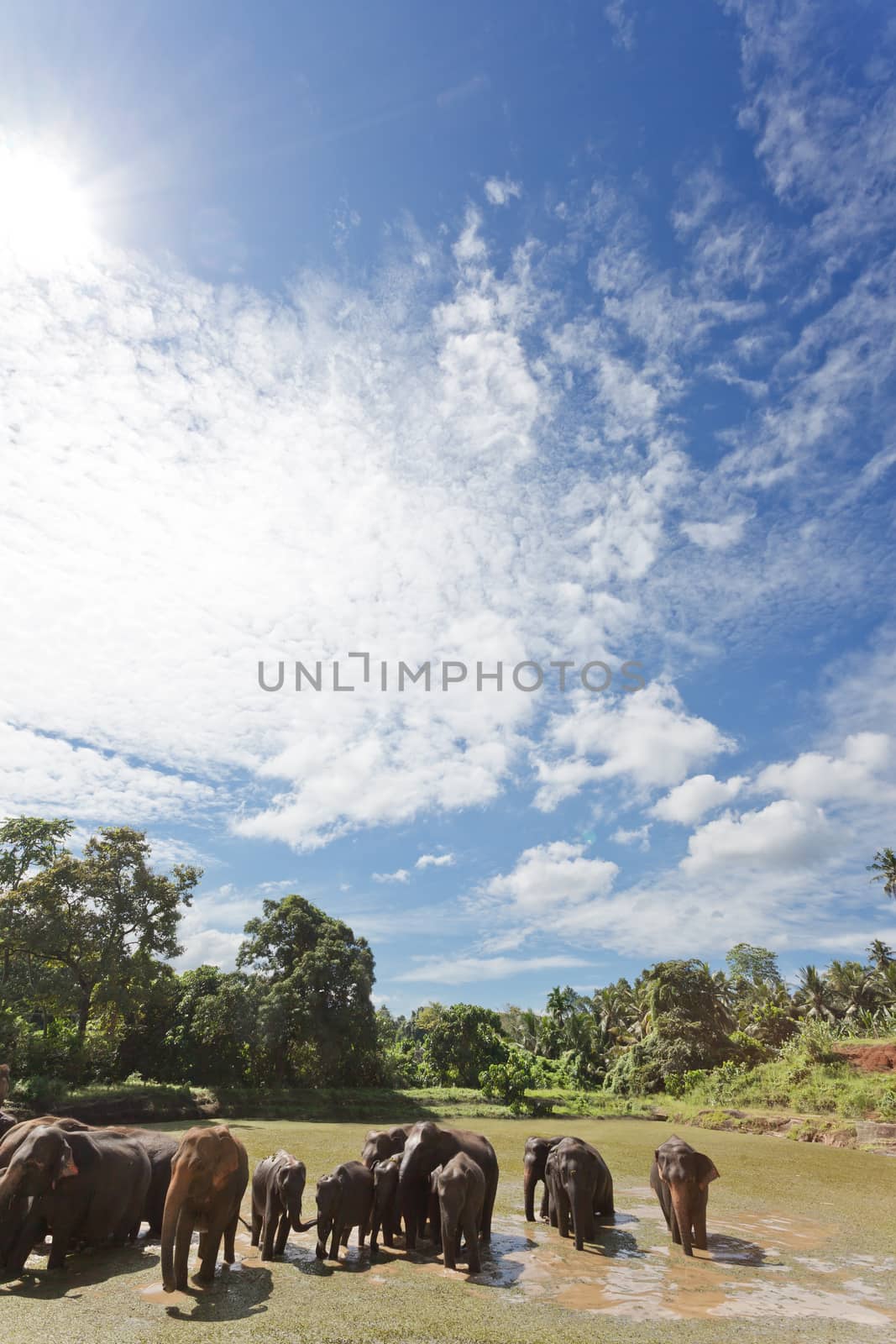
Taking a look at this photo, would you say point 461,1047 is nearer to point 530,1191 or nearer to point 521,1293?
point 530,1191

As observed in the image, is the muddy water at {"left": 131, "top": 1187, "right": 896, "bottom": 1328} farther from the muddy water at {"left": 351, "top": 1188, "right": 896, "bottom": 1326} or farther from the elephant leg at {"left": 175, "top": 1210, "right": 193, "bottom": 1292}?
the elephant leg at {"left": 175, "top": 1210, "right": 193, "bottom": 1292}

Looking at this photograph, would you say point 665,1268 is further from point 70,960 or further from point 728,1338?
point 70,960

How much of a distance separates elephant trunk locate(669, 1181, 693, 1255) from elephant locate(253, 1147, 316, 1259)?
4.69 meters

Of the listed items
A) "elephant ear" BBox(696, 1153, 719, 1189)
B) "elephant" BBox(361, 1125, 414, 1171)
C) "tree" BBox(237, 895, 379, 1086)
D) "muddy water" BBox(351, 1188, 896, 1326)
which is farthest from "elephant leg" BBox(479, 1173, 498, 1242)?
"tree" BBox(237, 895, 379, 1086)

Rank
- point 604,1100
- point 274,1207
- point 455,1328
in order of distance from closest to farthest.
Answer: point 455,1328
point 274,1207
point 604,1100

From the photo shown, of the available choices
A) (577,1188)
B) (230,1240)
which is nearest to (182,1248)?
(230,1240)

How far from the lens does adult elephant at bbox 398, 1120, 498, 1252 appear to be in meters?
9.46

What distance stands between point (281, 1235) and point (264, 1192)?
0.48m

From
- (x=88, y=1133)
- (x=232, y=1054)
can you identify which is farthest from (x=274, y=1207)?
(x=232, y=1054)

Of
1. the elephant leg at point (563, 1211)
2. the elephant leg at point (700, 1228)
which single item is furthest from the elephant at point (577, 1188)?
the elephant leg at point (700, 1228)

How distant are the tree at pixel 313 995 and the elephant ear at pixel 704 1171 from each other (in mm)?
25292

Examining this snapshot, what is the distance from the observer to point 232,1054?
3388cm

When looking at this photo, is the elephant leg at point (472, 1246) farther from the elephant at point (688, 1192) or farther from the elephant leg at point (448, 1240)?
the elephant at point (688, 1192)

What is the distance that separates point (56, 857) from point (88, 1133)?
75.2 ft
